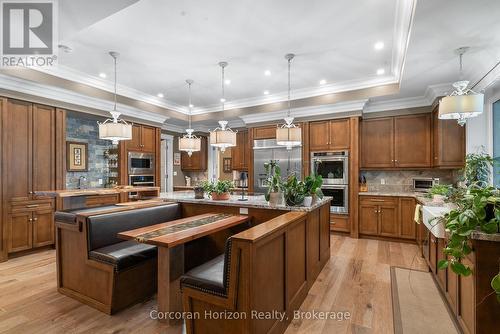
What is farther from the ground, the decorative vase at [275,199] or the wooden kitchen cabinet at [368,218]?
the decorative vase at [275,199]

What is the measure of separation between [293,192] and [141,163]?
4023 mm

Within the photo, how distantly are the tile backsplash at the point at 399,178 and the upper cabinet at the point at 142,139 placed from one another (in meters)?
4.72

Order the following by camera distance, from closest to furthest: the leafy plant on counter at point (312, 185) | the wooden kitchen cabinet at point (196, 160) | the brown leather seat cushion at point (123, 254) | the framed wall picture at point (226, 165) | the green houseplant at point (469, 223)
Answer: the green houseplant at point (469, 223), the brown leather seat cushion at point (123, 254), the leafy plant on counter at point (312, 185), the wooden kitchen cabinet at point (196, 160), the framed wall picture at point (226, 165)

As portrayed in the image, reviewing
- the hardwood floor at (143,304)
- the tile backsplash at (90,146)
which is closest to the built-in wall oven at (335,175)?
the hardwood floor at (143,304)

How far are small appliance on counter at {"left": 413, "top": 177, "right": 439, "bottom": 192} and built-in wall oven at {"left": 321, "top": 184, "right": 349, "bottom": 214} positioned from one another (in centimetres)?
135

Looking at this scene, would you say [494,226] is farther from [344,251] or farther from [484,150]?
[484,150]

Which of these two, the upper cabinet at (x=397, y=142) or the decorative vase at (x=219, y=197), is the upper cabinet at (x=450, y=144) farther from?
the decorative vase at (x=219, y=197)

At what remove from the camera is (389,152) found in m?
4.92

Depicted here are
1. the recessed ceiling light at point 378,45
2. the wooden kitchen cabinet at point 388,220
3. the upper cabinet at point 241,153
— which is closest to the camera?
the recessed ceiling light at point 378,45

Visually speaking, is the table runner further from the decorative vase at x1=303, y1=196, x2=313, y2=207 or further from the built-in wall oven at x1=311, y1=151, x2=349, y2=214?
the built-in wall oven at x1=311, y1=151, x2=349, y2=214

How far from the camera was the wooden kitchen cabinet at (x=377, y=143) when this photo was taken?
194 inches

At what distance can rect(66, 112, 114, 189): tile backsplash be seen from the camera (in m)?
5.03

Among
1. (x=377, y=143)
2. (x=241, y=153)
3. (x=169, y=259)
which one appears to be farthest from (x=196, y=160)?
(x=169, y=259)

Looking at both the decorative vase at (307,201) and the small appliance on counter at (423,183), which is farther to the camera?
the small appliance on counter at (423,183)
